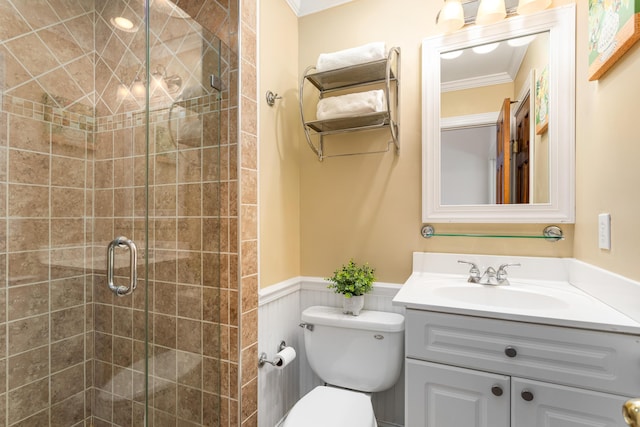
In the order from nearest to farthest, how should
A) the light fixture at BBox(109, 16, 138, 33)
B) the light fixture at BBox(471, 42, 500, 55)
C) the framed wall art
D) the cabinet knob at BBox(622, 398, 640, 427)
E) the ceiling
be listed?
the cabinet knob at BBox(622, 398, 640, 427)
the framed wall art
the light fixture at BBox(109, 16, 138, 33)
the light fixture at BBox(471, 42, 500, 55)
the ceiling

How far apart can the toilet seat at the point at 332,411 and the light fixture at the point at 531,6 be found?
180 centimetres

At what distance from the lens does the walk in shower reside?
1231mm

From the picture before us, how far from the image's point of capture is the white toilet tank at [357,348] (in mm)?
1365

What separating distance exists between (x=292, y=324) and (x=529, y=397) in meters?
1.09

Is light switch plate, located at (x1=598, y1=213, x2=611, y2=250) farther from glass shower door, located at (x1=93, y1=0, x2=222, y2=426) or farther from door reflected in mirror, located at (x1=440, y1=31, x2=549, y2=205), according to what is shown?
glass shower door, located at (x1=93, y1=0, x2=222, y2=426)

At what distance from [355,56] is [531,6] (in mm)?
772

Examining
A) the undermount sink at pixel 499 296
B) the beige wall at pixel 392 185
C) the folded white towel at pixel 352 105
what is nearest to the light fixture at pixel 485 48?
the beige wall at pixel 392 185

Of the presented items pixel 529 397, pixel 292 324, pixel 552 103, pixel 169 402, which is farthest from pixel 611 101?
pixel 169 402

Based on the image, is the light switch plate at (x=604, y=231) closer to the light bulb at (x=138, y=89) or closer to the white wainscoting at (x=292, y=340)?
the white wainscoting at (x=292, y=340)

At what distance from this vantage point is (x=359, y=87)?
1.67m

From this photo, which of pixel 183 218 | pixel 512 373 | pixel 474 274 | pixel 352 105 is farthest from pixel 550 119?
pixel 183 218

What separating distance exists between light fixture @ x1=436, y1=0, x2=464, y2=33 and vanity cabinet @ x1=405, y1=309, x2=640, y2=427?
1301mm

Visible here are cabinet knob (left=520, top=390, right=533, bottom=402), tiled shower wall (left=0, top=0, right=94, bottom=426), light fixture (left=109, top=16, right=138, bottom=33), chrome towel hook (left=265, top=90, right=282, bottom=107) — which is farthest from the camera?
chrome towel hook (left=265, top=90, right=282, bottom=107)

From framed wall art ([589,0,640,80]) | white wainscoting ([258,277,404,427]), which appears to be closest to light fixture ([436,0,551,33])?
framed wall art ([589,0,640,80])
